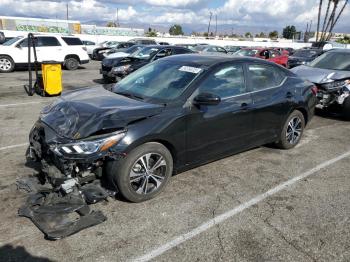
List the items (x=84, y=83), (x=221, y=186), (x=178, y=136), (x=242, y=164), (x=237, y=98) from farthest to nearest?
(x=84, y=83), (x=242, y=164), (x=237, y=98), (x=221, y=186), (x=178, y=136)

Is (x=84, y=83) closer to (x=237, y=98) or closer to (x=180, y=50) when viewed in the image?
(x=180, y=50)

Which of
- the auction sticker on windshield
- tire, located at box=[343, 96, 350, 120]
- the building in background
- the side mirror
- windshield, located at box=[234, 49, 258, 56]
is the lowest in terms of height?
tire, located at box=[343, 96, 350, 120]

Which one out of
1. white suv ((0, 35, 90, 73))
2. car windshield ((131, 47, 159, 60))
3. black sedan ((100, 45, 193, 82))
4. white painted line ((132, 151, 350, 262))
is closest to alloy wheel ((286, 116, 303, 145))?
white painted line ((132, 151, 350, 262))

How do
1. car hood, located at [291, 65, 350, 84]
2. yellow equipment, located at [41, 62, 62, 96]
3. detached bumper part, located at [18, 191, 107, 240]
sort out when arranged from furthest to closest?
yellow equipment, located at [41, 62, 62, 96]
car hood, located at [291, 65, 350, 84]
detached bumper part, located at [18, 191, 107, 240]

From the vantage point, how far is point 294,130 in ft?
19.7

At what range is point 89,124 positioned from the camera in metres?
3.72

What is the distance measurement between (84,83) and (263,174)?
10.2m

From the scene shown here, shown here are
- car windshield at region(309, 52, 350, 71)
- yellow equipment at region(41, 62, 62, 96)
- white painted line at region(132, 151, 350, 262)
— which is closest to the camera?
white painted line at region(132, 151, 350, 262)

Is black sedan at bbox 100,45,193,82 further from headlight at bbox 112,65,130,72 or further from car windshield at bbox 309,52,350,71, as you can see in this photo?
car windshield at bbox 309,52,350,71

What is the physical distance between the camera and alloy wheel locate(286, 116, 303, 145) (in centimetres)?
589

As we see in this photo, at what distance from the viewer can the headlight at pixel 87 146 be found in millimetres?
3562

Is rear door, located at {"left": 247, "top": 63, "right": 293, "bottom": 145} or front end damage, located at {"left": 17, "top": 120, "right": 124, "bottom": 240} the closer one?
front end damage, located at {"left": 17, "top": 120, "right": 124, "bottom": 240}

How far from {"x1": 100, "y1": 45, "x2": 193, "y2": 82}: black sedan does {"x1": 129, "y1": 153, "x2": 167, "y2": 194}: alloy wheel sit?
885 centimetres

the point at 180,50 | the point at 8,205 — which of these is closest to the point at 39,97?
the point at 180,50
